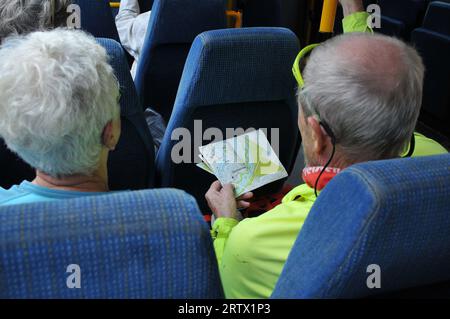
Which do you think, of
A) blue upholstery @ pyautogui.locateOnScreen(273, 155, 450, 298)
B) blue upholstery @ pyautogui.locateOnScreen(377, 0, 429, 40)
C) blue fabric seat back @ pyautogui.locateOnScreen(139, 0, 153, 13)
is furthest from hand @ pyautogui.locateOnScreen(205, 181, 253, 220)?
blue upholstery @ pyautogui.locateOnScreen(377, 0, 429, 40)

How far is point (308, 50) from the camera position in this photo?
116 centimetres

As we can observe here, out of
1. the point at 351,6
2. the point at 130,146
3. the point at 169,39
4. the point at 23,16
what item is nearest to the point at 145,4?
the point at 169,39

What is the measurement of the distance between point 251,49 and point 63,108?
2.40ft


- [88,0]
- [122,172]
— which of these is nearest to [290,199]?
[122,172]

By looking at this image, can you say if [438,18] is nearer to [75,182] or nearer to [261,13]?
[261,13]

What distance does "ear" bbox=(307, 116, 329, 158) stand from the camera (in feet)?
3.26

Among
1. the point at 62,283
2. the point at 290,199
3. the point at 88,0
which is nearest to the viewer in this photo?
the point at 62,283

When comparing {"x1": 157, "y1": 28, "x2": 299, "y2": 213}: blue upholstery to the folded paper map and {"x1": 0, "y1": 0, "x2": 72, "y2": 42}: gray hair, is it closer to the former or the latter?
the folded paper map

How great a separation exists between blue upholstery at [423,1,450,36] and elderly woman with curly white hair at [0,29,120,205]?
112 inches

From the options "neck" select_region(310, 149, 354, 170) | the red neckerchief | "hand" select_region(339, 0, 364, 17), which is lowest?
the red neckerchief

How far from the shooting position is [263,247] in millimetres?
941

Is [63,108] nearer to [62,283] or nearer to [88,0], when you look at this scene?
[62,283]

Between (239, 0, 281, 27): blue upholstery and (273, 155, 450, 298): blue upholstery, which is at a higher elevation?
(273, 155, 450, 298): blue upholstery

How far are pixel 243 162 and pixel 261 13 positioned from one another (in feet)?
8.84
